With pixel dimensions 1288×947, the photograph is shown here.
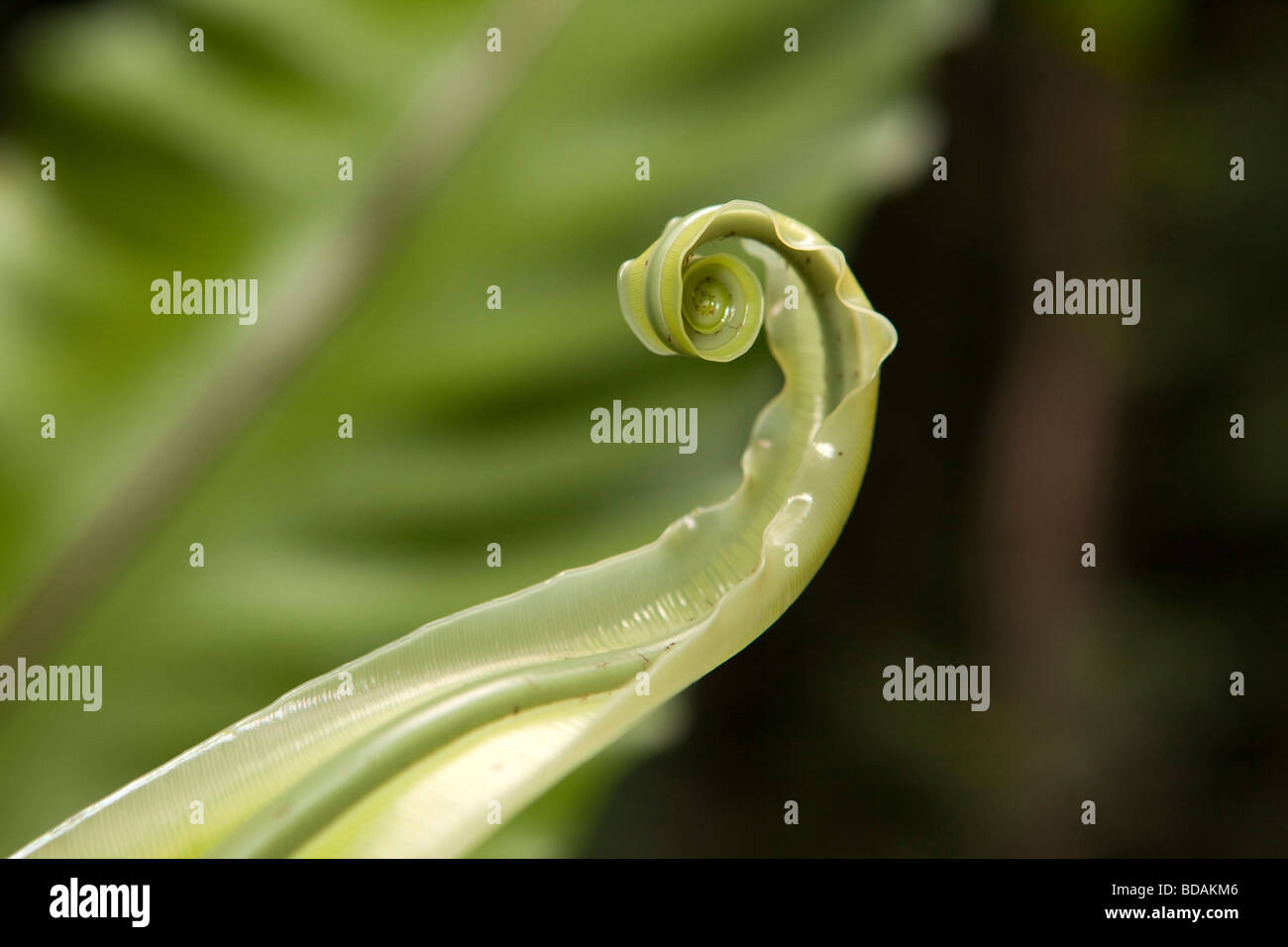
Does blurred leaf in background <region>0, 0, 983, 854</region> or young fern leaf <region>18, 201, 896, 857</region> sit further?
blurred leaf in background <region>0, 0, 983, 854</region>

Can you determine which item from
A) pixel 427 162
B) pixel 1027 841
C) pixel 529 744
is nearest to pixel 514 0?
pixel 427 162

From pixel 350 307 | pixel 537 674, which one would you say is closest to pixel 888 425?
pixel 350 307

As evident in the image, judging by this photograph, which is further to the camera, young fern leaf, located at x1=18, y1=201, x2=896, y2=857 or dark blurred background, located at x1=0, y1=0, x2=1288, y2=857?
dark blurred background, located at x1=0, y1=0, x2=1288, y2=857

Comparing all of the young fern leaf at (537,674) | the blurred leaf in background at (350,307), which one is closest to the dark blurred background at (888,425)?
the blurred leaf in background at (350,307)

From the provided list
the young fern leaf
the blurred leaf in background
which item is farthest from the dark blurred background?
the young fern leaf

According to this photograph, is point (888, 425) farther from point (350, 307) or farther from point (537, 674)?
point (537, 674)

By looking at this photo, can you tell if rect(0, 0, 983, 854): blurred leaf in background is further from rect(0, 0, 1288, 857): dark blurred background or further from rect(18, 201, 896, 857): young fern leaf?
rect(18, 201, 896, 857): young fern leaf
